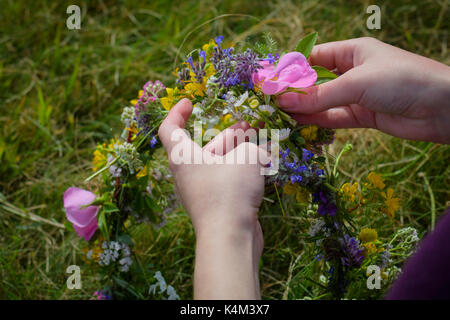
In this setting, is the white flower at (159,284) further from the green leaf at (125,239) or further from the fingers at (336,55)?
the fingers at (336,55)

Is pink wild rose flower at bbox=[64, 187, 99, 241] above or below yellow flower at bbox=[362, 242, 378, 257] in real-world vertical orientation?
above

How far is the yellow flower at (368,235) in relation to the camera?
0.90 m

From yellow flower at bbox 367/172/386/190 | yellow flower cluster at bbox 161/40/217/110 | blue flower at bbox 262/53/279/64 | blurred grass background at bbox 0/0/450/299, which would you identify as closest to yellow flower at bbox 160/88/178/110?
yellow flower cluster at bbox 161/40/217/110

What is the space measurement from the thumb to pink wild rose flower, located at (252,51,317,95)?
0.15ft

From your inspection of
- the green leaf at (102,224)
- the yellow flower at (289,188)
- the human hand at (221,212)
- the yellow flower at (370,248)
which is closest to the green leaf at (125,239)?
the green leaf at (102,224)

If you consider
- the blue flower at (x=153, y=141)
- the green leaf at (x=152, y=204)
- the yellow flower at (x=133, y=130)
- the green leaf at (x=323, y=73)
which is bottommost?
the green leaf at (x=152, y=204)

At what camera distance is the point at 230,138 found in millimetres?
852

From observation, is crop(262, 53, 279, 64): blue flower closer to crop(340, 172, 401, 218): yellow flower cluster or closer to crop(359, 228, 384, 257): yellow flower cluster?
crop(340, 172, 401, 218): yellow flower cluster

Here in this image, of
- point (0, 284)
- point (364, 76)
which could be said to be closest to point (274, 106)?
point (364, 76)

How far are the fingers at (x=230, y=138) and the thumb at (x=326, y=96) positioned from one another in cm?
9

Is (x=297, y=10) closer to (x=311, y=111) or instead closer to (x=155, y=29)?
(x=155, y=29)

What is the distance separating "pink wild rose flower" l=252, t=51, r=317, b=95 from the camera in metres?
0.79

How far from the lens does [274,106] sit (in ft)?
2.81

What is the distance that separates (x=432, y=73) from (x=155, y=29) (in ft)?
4.72
